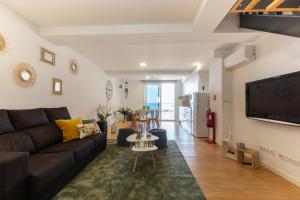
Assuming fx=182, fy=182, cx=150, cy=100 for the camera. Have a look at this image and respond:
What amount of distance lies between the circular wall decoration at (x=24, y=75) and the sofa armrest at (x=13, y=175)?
62.2 inches

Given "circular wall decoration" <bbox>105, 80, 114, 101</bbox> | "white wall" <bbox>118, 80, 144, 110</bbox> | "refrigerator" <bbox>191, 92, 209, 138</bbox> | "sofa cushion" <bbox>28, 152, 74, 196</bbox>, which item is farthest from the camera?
"white wall" <bbox>118, 80, 144, 110</bbox>

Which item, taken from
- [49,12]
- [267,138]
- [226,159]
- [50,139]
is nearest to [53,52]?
[49,12]

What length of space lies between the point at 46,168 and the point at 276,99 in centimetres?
306

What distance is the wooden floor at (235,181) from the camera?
7.08 feet

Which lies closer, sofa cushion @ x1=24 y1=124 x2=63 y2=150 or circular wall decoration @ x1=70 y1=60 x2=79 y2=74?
sofa cushion @ x1=24 y1=124 x2=63 y2=150

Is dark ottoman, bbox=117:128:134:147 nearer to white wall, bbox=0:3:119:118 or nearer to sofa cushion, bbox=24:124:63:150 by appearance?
white wall, bbox=0:3:119:118

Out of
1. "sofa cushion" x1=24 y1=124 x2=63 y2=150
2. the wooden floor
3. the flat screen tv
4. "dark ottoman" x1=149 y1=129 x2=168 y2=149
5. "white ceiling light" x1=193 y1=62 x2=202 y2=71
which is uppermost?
"white ceiling light" x1=193 y1=62 x2=202 y2=71

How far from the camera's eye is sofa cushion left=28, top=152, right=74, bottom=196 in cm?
174

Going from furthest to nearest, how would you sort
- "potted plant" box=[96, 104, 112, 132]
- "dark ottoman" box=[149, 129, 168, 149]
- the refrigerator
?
the refrigerator → "dark ottoman" box=[149, 129, 168, 149] → "potted plant" box=[96, 104, 112, 132]

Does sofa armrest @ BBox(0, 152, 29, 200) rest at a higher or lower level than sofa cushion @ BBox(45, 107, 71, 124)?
lower

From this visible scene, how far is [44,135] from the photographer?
275 centimetres

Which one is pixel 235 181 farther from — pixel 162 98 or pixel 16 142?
pixel 162 98

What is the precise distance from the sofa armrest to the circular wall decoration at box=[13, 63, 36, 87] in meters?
1.58

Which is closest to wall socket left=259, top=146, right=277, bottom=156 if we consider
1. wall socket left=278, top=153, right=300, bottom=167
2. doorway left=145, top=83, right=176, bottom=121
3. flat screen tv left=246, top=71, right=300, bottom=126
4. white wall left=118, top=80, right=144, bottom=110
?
wall socket left=278, top=153, right=300, bottom=167
